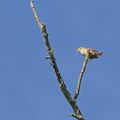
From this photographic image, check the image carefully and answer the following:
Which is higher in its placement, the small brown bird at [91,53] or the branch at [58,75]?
the small brown bird at [91,53]

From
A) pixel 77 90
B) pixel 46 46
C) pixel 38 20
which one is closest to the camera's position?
pixel 46 46

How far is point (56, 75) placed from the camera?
7.39ft

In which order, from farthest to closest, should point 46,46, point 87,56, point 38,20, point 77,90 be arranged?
point 87,56
point 77,90
point 38,20
point 46,46

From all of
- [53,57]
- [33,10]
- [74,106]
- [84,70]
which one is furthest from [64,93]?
[33,10]

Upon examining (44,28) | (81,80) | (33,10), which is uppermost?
(33,10)

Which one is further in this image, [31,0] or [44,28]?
[31,0]

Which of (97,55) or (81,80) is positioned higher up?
→ (97,55)

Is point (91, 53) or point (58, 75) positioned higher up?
point (91, 53)

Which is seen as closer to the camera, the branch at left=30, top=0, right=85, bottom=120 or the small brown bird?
the branch at left=30, top=0, right=85, bottom=120

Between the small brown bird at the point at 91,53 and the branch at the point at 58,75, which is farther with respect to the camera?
the small brown bird at the point at 91,53

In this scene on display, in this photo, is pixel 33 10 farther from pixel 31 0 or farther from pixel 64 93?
pixel 64 93

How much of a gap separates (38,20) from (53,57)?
35 centimetres

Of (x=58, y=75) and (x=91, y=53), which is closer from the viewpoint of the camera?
(x=58, y=75)

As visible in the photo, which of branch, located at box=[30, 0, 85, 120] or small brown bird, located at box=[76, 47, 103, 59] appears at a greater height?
small brown bird, located at box=[76, 47, 103, 59]
